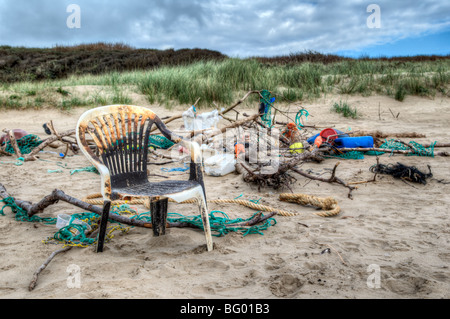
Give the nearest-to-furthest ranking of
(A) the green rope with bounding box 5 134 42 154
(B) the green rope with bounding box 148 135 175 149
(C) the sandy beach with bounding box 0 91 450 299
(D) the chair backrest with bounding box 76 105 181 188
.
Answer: (C) the sandy beach with bounding box 0 91 450 299, (D) the chair backrest with bounding box 76 105 181 188, (A) the green rope with bounding box 5 134 42 154, (B) the green rope with bounding box 148 135 175 149

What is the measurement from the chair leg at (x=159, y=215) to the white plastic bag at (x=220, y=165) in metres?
2.09

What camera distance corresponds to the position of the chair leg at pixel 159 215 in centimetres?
286

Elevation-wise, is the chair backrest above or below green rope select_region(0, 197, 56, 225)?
above

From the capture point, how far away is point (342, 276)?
2.27 metres

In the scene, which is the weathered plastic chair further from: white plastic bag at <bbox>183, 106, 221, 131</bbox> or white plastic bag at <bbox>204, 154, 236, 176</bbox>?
white plastic bag at <bbox>183, 106, 221, 131</bbox>

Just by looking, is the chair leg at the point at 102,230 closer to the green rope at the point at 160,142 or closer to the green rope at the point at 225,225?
the green rope at the point at 225,225

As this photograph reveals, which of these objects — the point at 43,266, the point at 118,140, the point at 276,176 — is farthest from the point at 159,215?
the point at 276,176

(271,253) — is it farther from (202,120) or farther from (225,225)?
(202,120)

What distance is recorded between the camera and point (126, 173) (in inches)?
121

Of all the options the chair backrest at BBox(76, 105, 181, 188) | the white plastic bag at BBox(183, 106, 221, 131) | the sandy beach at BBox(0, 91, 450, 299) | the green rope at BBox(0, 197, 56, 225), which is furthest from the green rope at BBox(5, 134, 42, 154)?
the chair backrest at BBox(76, 105, 181, 188)

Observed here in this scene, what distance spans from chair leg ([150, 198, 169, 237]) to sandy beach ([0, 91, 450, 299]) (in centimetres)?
8

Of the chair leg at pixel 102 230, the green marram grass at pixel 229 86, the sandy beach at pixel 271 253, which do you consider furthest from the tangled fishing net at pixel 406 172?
the green marram grass at pixel 229 86

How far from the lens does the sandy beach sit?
2.13m

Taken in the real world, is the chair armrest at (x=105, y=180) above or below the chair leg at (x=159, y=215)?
above
